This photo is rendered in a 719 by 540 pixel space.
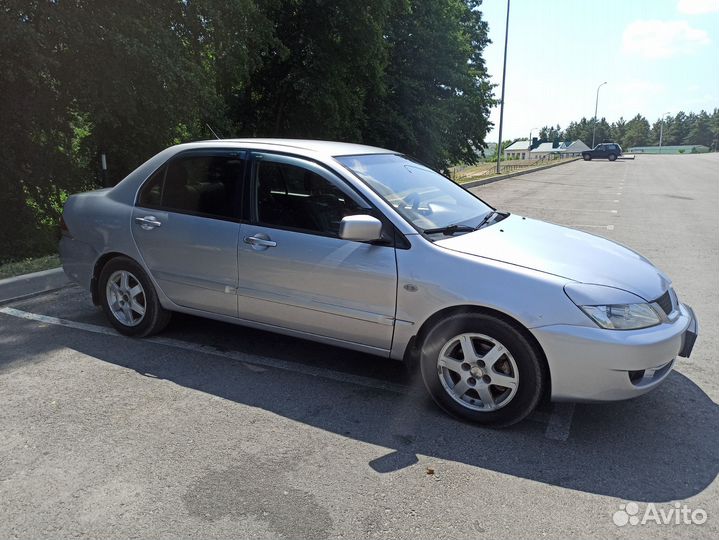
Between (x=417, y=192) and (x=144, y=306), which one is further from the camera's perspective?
(x=144, y=306)

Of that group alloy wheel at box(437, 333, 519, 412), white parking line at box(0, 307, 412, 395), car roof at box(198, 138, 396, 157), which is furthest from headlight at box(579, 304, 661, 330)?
car roof at box(198, 138, 396, 157)

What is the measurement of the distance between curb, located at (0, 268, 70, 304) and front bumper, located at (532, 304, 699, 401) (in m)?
5.17

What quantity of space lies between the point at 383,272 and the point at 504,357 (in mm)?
878

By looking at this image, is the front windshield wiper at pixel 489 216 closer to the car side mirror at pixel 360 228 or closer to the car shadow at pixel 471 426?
the car side mirror at pixel 360 228

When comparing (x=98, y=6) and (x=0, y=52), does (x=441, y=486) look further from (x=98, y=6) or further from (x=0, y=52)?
(x=98, y=6)

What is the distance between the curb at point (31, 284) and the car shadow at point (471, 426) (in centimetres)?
154

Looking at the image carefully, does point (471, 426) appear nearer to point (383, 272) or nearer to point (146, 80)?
point (383, 272)

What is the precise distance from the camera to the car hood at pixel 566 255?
3258 millimetres

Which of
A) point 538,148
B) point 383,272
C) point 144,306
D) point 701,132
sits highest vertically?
point 701,132

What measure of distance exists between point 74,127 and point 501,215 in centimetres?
964

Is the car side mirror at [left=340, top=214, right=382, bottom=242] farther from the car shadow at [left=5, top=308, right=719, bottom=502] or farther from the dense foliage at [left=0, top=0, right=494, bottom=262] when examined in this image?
the dense foliage at [left=0, top=0, right=494, bottom=262]

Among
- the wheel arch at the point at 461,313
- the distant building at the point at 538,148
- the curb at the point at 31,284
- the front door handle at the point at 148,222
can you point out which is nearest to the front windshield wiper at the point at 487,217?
the wheel arch at the point at 461,313

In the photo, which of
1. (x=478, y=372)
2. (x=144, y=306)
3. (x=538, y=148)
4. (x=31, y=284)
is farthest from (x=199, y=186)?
(x=538, y=148)

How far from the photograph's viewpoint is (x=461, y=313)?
329cm
